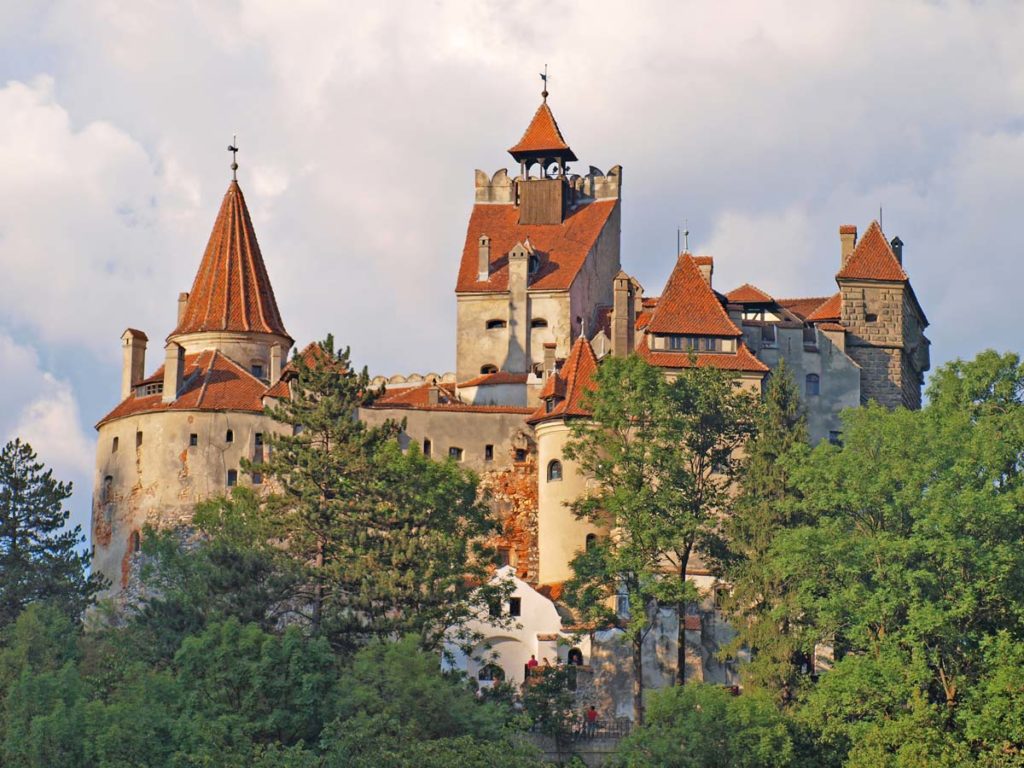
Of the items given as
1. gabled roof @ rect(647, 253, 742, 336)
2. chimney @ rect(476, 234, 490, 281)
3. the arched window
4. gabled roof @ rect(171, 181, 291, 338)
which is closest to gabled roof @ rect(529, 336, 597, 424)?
gabled roof @ rect(647, 253, 742, 336)

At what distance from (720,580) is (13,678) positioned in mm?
20626

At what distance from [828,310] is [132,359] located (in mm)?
24633

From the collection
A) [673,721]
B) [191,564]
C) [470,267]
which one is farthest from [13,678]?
[470,267]

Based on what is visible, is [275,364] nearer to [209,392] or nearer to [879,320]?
[209,392]

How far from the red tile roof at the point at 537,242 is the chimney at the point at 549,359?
120 inches

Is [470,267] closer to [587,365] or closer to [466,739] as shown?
[587,365]

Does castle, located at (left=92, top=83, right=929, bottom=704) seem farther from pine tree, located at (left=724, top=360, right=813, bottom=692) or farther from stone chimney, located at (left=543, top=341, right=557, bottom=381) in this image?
pine tree, located at (left=724, top=360, right=813, bottom=692)

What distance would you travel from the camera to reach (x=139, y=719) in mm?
62688

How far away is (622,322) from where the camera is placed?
281ft

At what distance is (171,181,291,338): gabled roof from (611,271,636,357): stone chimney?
13.5 meters

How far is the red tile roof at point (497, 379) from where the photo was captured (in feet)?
296

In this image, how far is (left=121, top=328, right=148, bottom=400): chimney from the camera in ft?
299

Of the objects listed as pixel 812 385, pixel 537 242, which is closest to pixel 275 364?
pixel 537 242

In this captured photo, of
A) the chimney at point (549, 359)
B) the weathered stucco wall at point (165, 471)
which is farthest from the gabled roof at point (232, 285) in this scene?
the chimney at point (549, 359)
